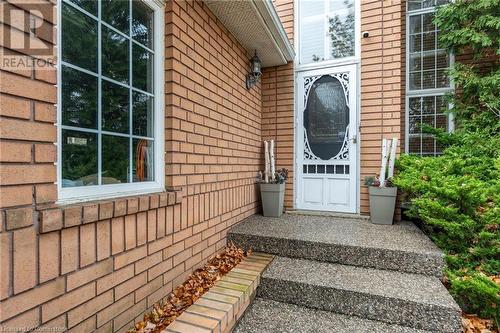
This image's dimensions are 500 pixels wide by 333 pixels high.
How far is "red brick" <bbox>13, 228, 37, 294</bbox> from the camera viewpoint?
1.10m

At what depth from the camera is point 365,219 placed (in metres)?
3.71

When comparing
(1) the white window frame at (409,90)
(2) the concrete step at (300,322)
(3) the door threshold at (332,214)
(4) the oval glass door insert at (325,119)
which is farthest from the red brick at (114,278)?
(1) the white window frame at (409,90)

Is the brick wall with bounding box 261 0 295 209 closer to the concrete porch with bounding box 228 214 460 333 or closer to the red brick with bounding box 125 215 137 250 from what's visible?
the concrete porch with bounding box 228 214 460 333

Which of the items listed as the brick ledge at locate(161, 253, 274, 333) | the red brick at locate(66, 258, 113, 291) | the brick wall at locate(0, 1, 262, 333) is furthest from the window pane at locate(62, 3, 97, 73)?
the brick ledge at locate(161, 253, 274, 333)

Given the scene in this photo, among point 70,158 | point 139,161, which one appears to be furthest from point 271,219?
point 70,158

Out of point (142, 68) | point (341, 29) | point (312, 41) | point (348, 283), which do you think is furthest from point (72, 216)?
point (341, 29)

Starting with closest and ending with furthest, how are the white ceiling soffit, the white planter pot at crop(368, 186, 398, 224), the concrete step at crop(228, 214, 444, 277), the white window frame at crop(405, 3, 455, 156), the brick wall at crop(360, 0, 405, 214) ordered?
the concrete step at crop(228, 214, 444, 277) → the white ceiling soffit → the white planter pot at crop(368, 186, 398, 224) → the brick wall at crop(360, 0, 405, 214) → the white window frame at crop(405, 3, 455, 156)

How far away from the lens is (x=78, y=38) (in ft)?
4.87

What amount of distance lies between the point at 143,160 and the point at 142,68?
688mm

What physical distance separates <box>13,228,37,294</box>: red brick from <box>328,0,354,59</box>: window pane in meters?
4.18

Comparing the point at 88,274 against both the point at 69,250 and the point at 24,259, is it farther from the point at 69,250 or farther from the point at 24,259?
the point at 24,259

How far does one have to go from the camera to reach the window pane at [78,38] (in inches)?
55.5

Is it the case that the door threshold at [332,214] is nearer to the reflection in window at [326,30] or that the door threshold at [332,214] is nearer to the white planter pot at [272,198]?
the white planter pot at [272,198]

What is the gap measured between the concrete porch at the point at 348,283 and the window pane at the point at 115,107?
165 cm
